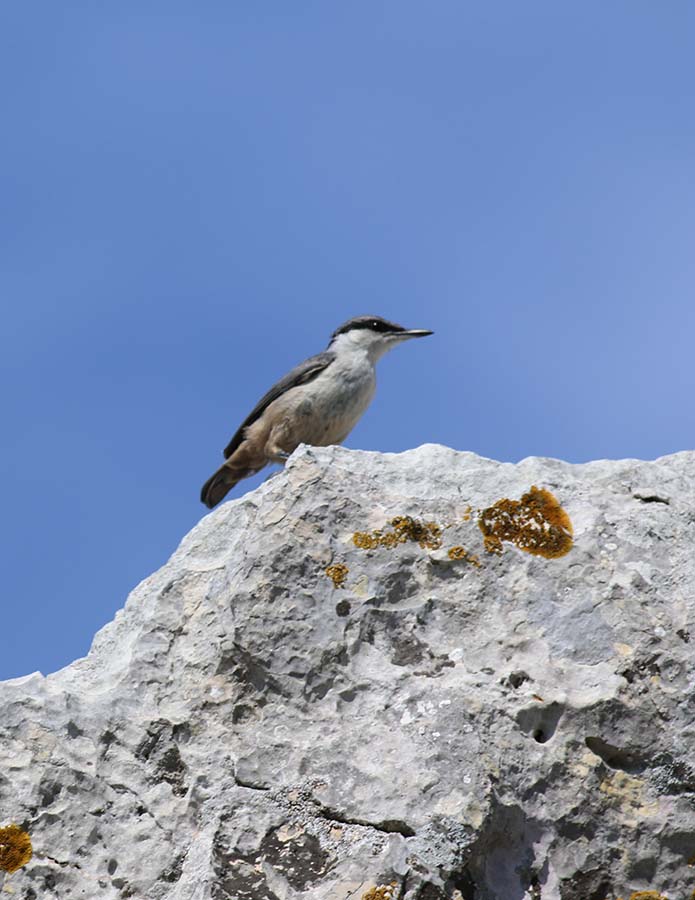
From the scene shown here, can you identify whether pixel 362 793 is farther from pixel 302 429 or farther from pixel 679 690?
pixel 302 429

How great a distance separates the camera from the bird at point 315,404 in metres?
8.52

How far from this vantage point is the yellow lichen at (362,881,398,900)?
394cm

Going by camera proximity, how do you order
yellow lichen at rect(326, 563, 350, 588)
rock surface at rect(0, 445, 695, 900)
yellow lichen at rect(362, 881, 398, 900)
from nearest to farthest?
1. yellow lichen at rect(362, 881, 398, 900)
2. rock surface at rect(0, 445, 695, 900)
3. yellow lichen at rect(326, 563, 350, 588)

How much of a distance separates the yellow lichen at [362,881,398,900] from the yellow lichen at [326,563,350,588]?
3.59ft

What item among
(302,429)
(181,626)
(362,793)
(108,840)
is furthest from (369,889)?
(302,429)

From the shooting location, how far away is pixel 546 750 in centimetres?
424

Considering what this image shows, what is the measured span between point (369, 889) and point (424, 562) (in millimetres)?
1202

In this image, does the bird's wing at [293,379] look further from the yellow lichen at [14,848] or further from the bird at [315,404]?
the yellow lichen at [14,848]

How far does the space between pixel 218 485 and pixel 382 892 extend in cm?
563

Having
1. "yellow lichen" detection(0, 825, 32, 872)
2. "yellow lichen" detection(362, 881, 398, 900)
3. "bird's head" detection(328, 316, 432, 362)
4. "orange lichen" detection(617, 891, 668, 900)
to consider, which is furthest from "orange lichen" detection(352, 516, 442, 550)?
"bird's head" detection(328, 316, 432, 362)

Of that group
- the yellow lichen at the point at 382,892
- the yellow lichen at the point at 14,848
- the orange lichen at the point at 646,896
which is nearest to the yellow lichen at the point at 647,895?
the orange lichen at the point at 646,896

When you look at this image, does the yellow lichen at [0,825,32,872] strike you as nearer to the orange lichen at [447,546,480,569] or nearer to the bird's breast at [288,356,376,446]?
the orange lichen at [447,546,480,569]

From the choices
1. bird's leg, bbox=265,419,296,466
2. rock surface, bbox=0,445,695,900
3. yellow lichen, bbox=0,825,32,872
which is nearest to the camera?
rock surface, bbox=0,445,695,900

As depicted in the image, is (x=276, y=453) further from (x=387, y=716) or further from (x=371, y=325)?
(x=387, y=716)
